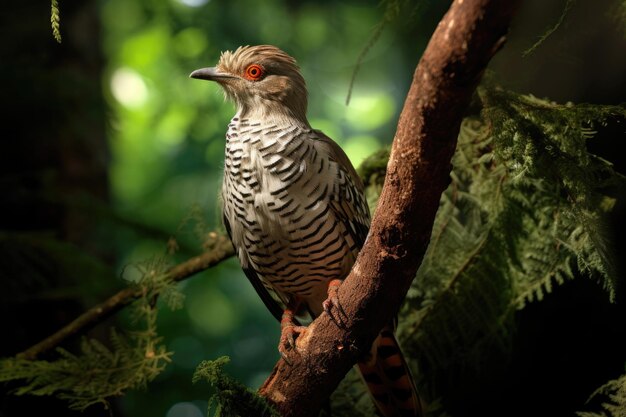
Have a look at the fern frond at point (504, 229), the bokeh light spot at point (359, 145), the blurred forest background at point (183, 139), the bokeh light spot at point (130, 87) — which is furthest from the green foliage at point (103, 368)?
the bokeh light spot at point (130, 87)

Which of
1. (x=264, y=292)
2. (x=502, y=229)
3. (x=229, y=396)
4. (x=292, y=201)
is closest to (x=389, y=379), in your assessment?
(x=264, y=292)

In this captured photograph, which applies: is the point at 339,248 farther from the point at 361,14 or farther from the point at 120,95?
the point at 120,95

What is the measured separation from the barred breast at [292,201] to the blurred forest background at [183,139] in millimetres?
785

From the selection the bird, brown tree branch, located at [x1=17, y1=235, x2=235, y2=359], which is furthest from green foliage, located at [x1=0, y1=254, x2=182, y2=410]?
the bird

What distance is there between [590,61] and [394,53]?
3283 mm

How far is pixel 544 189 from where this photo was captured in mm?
3791

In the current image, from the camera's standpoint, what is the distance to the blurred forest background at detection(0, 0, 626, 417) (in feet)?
13.5

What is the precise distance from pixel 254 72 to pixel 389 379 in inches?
74.2

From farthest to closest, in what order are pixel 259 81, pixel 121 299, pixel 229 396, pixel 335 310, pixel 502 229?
pixel 121 299
pixel 502 229
pixel 259 81
pixel 335 310
pixel 229 396

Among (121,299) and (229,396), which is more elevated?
(121,299)

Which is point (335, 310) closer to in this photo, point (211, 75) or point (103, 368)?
point (211, 75)

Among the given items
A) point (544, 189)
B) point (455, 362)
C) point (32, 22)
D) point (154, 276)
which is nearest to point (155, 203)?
point (32, 22)

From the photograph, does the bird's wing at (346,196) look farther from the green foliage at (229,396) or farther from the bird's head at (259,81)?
the green foliage at (229,396)

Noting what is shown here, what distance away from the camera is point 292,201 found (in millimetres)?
3455
